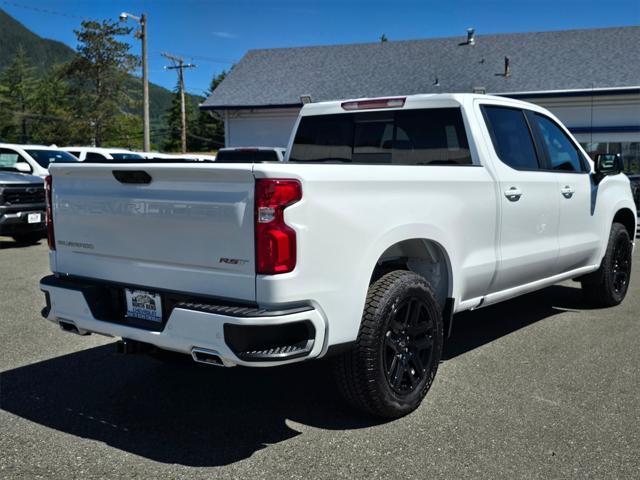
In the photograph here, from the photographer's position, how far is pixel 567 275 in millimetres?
6250

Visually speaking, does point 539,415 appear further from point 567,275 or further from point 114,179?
point 114,179

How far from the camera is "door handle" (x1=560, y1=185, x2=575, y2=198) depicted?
19.2ft

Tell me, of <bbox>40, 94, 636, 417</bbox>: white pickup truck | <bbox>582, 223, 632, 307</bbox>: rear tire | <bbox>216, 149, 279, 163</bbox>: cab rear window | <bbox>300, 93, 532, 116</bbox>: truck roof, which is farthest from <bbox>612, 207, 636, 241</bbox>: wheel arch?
<bbox>216, 149, 279, 163</bbox>: cab rear window

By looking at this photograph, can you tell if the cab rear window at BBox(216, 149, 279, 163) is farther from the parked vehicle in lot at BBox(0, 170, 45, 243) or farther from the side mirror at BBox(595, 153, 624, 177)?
the side mirror at BBox(595, 153, 624, 177)

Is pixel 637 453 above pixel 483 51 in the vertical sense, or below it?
below

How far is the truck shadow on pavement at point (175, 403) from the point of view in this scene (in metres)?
3.85

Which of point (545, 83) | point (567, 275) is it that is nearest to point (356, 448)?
point (567, 275)

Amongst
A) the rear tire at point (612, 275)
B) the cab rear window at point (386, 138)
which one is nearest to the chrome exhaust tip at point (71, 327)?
the cab rear window at point (386, 138)

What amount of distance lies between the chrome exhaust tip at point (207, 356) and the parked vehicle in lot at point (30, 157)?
1156cm

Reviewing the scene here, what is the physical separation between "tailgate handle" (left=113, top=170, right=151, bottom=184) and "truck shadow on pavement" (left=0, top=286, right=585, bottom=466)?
1258 mm

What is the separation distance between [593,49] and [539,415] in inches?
972

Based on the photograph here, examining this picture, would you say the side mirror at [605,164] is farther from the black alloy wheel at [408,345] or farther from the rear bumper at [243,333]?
the rear bumper at [243,333]

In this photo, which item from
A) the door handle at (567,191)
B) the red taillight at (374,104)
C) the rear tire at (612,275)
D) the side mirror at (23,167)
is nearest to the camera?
the red taillight at (374,104)

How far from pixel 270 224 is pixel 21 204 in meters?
10.1
